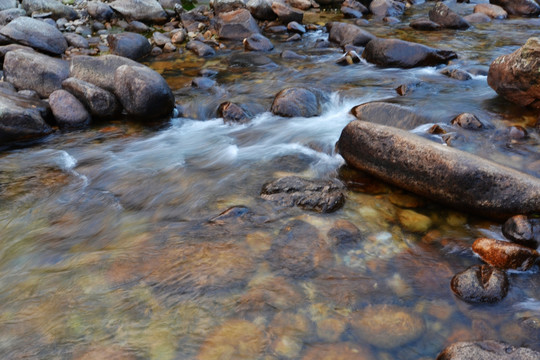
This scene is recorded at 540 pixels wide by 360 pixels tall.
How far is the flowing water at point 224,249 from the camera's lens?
2936 millimetres

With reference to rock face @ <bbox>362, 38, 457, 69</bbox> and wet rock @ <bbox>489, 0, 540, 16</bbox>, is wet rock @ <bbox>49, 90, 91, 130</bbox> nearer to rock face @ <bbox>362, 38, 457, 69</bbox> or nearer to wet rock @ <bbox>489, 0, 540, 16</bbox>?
rock face @ <bbox>362, 38, 457, 69</bbox>

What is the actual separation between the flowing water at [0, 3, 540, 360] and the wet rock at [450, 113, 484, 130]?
15 centimetres

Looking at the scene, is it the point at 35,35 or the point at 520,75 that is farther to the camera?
the point at 35,35

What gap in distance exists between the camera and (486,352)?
2.49 meters

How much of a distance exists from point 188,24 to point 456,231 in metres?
11.5

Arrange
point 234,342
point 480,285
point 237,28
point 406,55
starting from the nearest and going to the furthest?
point 234,342 < point 480,285 < point 406,55 < point 237,28

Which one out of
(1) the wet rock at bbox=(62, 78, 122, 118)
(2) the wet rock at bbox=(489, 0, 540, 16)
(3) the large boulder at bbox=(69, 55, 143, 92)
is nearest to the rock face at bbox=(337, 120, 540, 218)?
(1) the wet rock at bbox=(62, 78, 122, 118)

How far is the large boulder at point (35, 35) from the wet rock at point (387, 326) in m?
10.3

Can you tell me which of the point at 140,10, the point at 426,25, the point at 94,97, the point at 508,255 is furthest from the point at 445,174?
the point at 140,10

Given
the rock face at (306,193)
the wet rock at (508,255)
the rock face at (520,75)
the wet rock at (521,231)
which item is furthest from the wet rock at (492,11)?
the wet rock at (508,255)

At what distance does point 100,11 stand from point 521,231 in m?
13.5

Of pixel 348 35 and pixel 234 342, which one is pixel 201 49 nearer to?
pixel 348 35

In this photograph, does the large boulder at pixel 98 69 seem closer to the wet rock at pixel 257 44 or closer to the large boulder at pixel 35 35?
the large boulder at pixel 35 35

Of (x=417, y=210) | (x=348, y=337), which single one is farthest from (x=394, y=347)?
(x=417, y=210)
